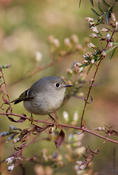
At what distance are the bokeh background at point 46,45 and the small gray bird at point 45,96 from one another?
3.58 feet

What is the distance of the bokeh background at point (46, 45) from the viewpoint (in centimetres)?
399

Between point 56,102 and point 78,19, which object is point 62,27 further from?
point 56,102

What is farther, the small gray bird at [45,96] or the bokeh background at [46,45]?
the bokeh background at [46,45]

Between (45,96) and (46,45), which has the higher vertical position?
(46,45)

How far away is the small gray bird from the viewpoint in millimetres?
2412

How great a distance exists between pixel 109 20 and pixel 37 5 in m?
3.79

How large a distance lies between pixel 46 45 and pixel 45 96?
6.46 feet

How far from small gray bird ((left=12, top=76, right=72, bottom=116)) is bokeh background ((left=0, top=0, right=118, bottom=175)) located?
1091 mm

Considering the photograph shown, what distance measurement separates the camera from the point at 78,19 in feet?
15.6

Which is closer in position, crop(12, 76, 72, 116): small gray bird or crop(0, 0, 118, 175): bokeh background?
crop(12, 76, 72, 116): small gray bird

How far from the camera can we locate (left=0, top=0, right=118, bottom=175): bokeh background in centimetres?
399

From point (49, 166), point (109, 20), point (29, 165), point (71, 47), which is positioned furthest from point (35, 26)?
point (109, 20)

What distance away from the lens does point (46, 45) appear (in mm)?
4426

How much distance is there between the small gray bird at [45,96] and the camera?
2412 mm
